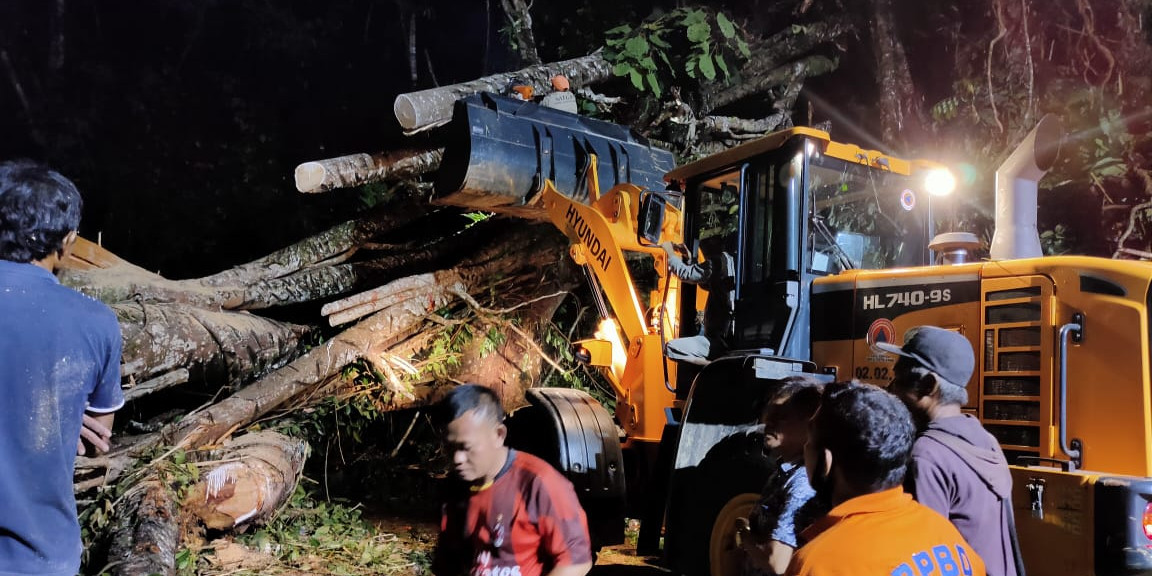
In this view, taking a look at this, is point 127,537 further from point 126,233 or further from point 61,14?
point 61,14

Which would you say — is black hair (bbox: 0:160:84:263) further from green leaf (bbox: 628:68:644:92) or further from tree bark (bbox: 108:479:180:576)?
green leaf (bbox: 628:68:644:92)

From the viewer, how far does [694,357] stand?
5051mm

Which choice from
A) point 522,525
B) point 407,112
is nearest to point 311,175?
point 407,112

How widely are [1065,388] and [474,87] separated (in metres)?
5.53

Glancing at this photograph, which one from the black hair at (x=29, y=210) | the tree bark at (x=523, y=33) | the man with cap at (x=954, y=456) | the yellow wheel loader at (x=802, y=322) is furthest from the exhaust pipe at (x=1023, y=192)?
the tree bark at (x=523, y=33)

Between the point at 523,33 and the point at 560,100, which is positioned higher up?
the point at 523,33

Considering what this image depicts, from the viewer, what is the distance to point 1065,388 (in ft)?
11.9

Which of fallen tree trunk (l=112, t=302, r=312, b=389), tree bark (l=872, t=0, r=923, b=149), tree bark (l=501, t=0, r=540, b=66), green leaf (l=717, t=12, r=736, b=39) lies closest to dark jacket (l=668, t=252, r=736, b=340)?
fallen tree trunk (l=112, t=302, r=312, b=389)

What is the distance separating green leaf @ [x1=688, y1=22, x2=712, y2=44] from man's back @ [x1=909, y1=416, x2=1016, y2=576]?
287 inches

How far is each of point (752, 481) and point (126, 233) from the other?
10.1 meters

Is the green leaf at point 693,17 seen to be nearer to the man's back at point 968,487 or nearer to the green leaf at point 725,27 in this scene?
the green leaf at point 725,27

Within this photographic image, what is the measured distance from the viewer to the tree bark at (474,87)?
6.72 meters

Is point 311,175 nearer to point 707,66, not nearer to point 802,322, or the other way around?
point 802,322

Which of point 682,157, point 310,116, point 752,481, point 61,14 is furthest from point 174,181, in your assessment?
point 752,481
